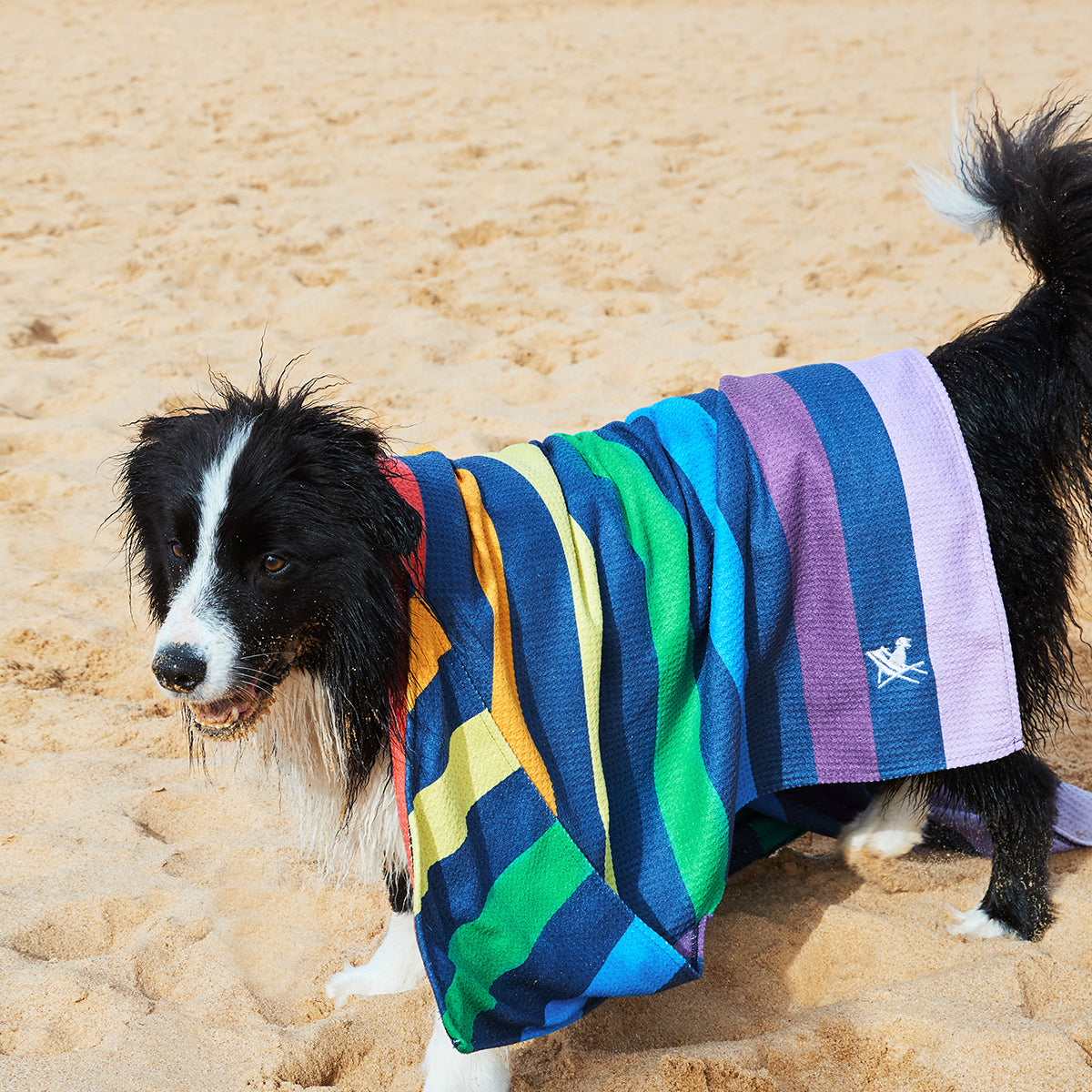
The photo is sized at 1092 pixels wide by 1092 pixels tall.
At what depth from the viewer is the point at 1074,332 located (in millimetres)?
2168

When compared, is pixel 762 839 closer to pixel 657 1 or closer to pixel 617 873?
pixel 617 873

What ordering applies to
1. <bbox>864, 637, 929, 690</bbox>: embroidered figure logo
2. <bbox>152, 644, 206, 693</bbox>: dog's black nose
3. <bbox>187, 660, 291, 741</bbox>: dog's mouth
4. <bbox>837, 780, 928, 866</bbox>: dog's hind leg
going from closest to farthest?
<bbox>152, 644, 206, 693</bbox>: dog's black nose, <bbox>187, 660, 291, 741</bbox>: dog's mouth, <bbox>864, 637, 929, 690</bbox>: embroidered figure logo, <bbox>837, 780, 928, 866</bbox>: dog's hind leg

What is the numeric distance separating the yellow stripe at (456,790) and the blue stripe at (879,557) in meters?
0.76

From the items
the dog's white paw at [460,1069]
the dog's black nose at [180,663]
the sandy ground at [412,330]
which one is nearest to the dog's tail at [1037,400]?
the sandy ground at [412,330]

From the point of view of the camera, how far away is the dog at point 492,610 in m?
1.82

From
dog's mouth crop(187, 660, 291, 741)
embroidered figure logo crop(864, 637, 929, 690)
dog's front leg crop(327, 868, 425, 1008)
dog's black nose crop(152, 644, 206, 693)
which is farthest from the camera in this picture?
dog's front leg crop(327, 868, 425, 1008)

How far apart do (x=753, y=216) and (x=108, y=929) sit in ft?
16.7

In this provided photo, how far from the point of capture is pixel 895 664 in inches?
83.4

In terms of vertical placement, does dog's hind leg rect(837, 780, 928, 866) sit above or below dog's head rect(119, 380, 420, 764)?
below

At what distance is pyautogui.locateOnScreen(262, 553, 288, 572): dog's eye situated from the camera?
1822 mm

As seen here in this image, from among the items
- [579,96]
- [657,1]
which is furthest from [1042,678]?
[657,1]

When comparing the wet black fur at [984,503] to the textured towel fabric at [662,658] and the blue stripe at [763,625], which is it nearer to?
the textured towel fabric at [662,658]

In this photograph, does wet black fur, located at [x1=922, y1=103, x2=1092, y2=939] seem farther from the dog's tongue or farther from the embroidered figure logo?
the dog's tongue

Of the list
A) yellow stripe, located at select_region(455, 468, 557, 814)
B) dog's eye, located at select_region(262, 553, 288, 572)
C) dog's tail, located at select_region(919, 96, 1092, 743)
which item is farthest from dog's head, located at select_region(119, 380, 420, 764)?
dog's tail, located at select_region(919, 96, 1092, 743)
